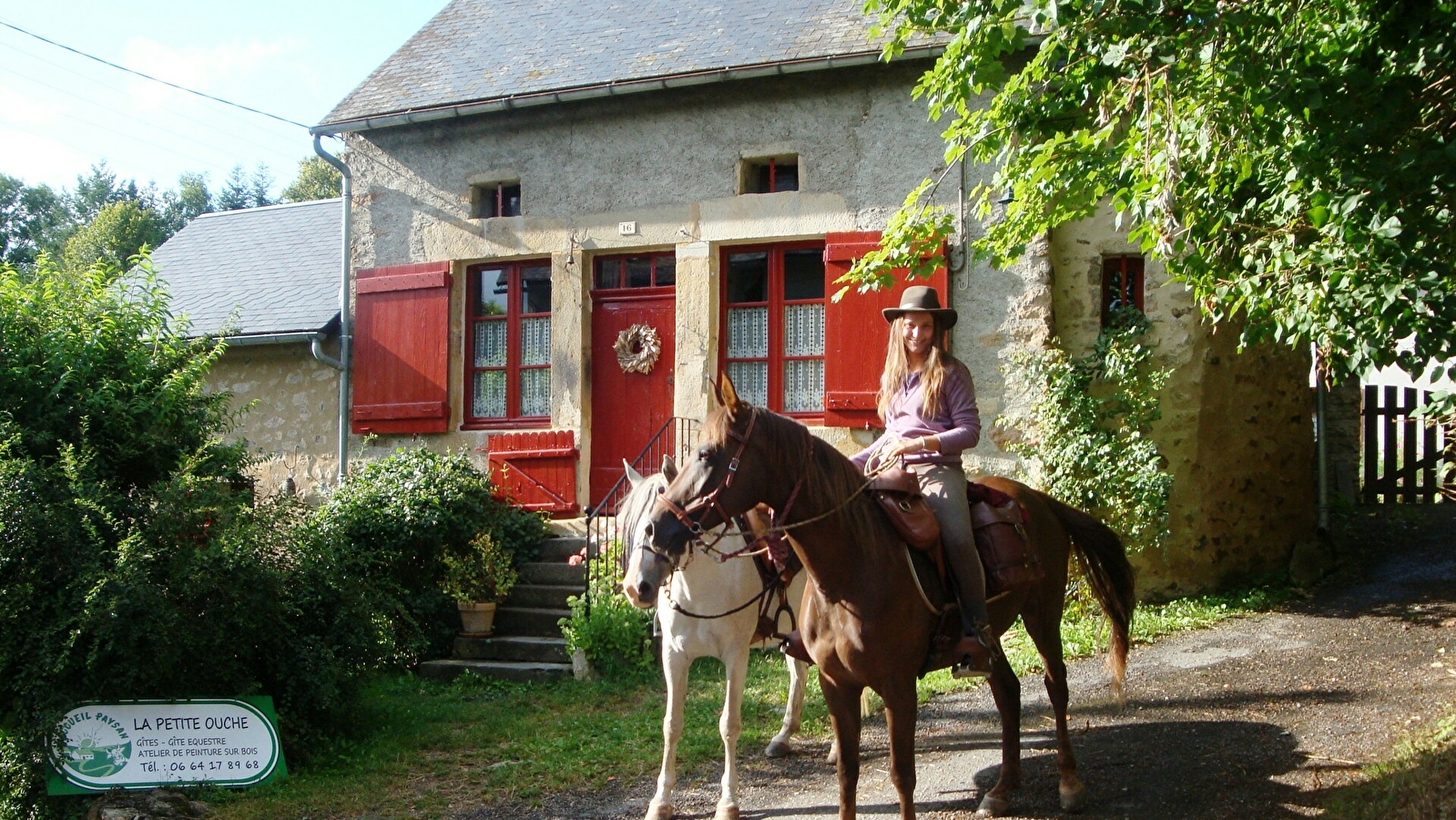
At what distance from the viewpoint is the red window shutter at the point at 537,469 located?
10.4 metres

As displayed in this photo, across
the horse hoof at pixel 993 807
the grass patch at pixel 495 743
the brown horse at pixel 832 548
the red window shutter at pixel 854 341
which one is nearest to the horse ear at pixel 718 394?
the brown horse at pixel 832 548

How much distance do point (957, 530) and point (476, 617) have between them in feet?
18.4

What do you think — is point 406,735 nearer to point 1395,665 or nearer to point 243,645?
point 243,645

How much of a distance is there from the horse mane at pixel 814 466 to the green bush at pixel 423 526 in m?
5.82

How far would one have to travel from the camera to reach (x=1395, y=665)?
6906 mm

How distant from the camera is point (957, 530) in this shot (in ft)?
14.9

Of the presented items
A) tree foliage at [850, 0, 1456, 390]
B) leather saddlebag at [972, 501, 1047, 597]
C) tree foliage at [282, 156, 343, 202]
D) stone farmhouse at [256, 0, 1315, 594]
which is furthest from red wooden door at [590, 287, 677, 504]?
tree foliage at [282, 156, 343, 202]

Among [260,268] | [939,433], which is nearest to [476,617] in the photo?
[939,433]

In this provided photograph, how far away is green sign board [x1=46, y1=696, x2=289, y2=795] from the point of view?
5902 millimetres

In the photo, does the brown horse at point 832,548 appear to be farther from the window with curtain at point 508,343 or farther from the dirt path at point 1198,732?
the window with curtain at point 508,343

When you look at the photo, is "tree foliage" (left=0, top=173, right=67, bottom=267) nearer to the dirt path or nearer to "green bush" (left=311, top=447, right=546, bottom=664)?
"green bush" (left=311, top=447, right=546, bottom=664)

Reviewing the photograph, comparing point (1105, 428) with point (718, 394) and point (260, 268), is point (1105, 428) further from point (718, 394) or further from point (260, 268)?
point (260, 268)

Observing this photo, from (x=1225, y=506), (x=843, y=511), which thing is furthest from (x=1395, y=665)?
(x=843, y=511)

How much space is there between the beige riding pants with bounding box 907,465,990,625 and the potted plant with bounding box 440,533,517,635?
5.45 meters
